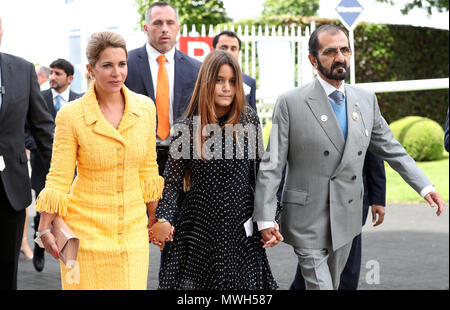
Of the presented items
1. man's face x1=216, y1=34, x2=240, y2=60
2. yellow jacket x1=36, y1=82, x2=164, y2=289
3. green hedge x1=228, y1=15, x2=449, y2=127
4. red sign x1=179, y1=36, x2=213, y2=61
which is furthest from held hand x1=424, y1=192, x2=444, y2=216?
green hedge x1=228, y1=15, x2=449, y2=127

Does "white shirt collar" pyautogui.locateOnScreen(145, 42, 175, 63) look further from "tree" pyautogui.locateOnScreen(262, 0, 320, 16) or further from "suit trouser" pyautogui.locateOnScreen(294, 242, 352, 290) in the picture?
"tree" pyautogui.locateOnScreen(262, 0, 320, 16)

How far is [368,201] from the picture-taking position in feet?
17.7

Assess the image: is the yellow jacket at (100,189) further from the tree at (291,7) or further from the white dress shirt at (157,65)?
the tree at (291,7)

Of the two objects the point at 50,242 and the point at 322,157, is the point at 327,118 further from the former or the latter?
the point at 50,242

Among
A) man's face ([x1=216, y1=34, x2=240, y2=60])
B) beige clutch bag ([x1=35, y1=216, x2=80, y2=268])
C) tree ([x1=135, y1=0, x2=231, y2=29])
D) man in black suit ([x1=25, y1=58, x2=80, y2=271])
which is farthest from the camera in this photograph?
tree ([x1=135, y1=0, x2=231, y2=29])

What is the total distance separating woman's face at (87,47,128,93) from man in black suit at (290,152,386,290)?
2177 mm

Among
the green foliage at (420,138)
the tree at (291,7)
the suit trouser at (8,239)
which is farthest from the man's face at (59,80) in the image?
the tree at (291,7)

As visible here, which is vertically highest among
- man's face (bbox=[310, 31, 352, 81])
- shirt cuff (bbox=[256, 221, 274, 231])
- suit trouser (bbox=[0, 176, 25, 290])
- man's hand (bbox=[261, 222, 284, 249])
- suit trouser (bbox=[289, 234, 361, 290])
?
man's face (bbox=[310, 31, 352, 81])

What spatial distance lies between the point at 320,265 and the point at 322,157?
2.05 ft

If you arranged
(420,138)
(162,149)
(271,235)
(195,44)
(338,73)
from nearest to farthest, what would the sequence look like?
(271,235)
(338,73)
(162,149)
(195,44)
(420,138)

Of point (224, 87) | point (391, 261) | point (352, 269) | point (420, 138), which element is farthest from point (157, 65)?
point (420, 138)

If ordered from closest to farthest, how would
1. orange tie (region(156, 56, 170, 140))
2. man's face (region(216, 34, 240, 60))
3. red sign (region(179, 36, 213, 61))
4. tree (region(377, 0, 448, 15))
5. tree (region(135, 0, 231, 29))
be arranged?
orange tie (region(156, 56, 170, 140)) → man's face (region(216, 34, 240, 60)) → red sign (region(179, 36, 213, 61)) → tree (region(377, 0, 448, 15)) → tree (region(135, 0, 231, 29))

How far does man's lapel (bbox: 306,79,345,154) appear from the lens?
4.32m
